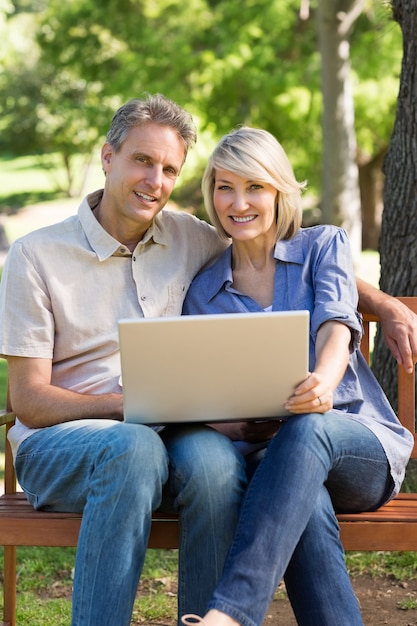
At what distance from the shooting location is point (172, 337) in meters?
2.48

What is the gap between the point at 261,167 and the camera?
3.06m

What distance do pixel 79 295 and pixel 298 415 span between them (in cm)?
84

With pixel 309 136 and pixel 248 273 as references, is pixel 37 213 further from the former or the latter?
pixel 248 273

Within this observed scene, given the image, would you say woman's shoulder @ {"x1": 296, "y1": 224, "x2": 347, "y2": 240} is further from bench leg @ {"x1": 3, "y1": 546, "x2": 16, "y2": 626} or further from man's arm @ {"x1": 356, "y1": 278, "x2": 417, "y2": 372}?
bench leg @ {"x1": 3, "y1": 546, "x2": 16, "y2": 626}

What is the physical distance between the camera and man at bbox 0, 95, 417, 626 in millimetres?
2527

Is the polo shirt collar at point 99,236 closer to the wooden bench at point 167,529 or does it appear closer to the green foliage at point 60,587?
the wooden bench at point 167,529

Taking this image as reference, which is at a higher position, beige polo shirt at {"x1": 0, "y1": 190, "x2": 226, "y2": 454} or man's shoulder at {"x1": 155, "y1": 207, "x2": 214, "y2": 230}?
man's shoulder at {"x1": 155, "y1": 207, "x2": 214, "y2": 230}

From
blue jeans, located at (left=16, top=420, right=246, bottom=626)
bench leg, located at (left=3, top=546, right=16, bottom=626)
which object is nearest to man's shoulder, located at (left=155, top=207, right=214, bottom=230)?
blue jeans, located at (left=16, top=420, right=246, bottom=626)

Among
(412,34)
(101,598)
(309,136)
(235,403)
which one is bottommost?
(101,598)

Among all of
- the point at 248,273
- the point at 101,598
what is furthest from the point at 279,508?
the point at 248,273

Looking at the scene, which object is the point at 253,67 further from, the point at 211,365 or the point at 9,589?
the point at 211,365

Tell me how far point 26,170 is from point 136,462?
39.5 meters

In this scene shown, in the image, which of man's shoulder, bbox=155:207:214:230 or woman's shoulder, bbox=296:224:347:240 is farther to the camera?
man's shoulder, bbox=155:207:214:230

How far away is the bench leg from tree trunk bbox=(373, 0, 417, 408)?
169 centimetres
